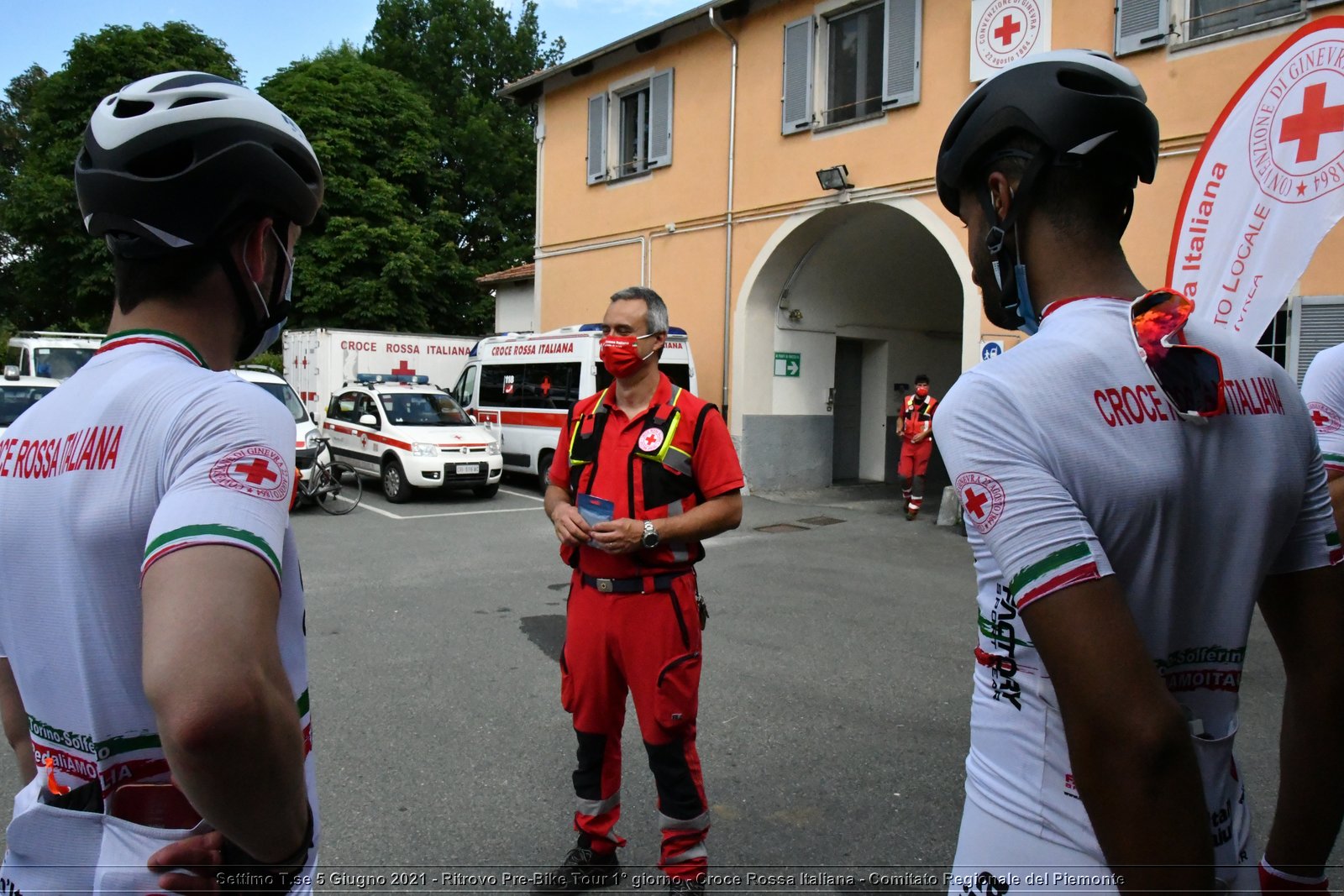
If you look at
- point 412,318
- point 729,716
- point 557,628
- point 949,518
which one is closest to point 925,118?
point 949,518

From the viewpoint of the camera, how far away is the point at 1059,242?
4.46ft

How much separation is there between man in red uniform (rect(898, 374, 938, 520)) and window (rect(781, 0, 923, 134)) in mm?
4221

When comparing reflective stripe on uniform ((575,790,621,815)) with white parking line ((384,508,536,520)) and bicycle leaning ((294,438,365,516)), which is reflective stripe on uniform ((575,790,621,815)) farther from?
bicycle leaning ((294,438,365,516))

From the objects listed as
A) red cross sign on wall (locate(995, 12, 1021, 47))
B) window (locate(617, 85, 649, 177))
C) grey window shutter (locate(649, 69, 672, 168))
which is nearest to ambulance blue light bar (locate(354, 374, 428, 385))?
window (locate(617, 85, 649, 177))

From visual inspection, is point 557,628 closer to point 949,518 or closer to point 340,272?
point 949,518

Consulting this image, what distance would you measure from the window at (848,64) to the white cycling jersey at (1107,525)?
39.0 ft

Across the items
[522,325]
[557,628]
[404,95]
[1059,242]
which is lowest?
[557,628]

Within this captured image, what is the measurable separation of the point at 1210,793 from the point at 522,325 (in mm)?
20495

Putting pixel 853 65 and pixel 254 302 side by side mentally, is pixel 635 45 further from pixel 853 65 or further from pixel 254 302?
pixel 254 302

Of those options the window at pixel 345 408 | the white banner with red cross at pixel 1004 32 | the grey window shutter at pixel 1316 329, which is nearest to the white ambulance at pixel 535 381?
the window at pixel 345 408

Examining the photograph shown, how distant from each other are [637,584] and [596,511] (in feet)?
1.03

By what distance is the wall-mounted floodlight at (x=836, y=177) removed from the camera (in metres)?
12.6

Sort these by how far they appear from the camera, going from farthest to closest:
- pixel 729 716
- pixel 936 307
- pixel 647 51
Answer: pixel 936 307, pixel 647 51, pixel 729 716

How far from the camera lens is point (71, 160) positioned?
25016 millimetres
